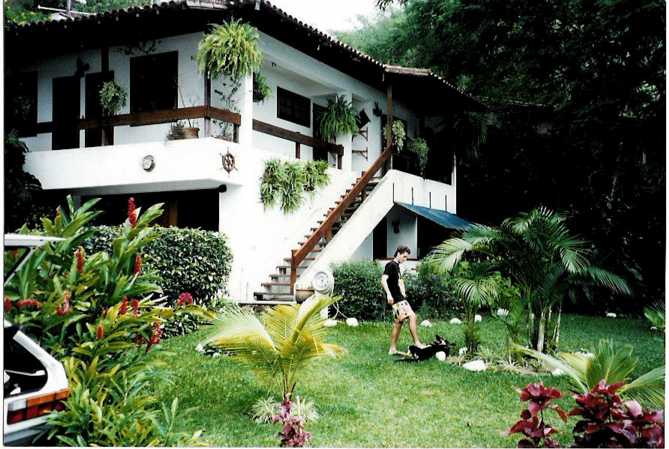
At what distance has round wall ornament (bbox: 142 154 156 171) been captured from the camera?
12867mm

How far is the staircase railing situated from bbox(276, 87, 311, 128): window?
187cm

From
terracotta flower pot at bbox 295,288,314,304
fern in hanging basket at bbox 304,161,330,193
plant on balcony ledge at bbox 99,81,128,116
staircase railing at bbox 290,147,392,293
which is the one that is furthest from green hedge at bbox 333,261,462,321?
plant on balcony ledge at bbox 99,81,128,116

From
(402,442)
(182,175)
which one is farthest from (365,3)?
(402,442)

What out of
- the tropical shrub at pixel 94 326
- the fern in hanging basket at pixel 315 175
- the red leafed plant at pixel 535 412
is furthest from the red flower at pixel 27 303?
the fern in hanging basket at pixel 315 175

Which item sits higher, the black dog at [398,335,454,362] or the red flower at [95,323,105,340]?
the red flower at [95,323,105,340]

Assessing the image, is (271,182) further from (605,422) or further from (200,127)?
(605,422)

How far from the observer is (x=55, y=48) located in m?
14.6

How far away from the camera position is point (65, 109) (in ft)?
49.2

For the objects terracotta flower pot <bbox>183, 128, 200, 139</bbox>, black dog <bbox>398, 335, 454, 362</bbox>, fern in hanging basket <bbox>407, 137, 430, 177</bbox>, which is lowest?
black dog <bbox>398, 335, 454, 362</bbox>

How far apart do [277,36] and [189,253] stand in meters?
4.86

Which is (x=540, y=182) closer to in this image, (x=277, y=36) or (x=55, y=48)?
(x=277, y=36)

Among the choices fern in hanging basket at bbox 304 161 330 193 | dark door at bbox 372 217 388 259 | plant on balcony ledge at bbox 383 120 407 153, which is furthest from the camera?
dark door at bbox 372 217 388 259

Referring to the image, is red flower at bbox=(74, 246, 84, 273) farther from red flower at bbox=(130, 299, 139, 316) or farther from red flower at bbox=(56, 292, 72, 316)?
red flower at bbox=(130, 299, 139, 316)

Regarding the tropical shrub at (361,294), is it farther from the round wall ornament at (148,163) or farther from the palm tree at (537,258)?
the round wall ornament at (148,163)
